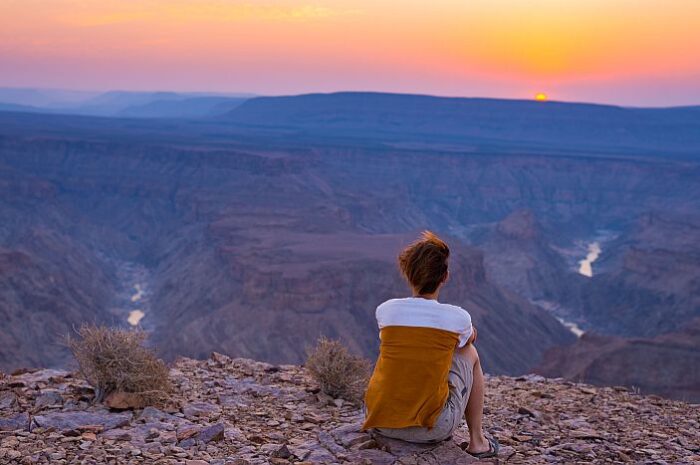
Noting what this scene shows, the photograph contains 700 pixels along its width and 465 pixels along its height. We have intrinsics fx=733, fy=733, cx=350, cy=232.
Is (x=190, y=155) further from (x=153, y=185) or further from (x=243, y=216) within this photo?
(x=243, y=216)

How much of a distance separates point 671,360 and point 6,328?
39.1m

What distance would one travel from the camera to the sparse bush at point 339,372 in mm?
7328

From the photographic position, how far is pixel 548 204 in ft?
403

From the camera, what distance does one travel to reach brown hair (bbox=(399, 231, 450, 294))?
4816mm

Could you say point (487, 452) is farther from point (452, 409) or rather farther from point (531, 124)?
point (531, 124)

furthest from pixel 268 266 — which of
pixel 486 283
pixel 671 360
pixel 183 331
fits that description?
pixel 671 360

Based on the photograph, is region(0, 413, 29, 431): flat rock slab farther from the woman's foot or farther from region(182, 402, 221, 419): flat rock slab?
the woman's foot

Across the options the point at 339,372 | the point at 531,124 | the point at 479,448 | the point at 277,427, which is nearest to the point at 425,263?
the point at 479,448

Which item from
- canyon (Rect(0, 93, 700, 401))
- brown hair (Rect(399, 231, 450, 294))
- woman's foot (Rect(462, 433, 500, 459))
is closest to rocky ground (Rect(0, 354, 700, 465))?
woman's foot (Rect(462, 433, 500, 459))

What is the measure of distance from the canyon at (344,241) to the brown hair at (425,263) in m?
5.24

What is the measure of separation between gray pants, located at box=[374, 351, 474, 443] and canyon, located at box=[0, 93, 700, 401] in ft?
16.5

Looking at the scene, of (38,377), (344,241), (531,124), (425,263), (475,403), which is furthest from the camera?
(531,124)

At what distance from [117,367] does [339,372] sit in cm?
214

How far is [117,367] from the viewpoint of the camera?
6.51m
